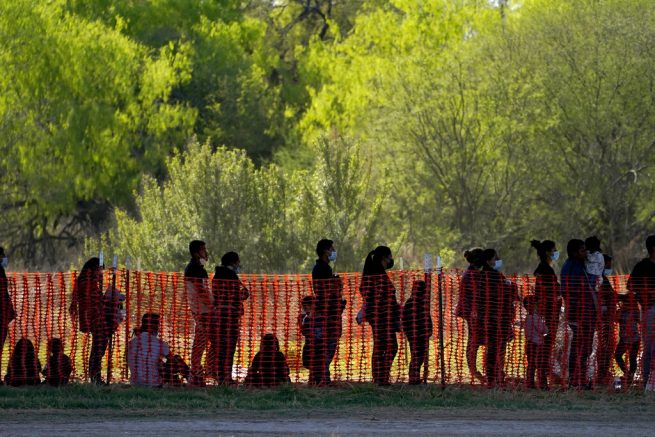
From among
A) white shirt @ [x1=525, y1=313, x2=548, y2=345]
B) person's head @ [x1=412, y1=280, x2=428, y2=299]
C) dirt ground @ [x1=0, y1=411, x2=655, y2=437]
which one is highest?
person's head @ [x1=412, y1=280, x2=428, y2=299]

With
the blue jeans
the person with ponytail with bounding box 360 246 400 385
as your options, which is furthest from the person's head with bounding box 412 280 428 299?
the blue jeans

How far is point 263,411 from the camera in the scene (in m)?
14.6

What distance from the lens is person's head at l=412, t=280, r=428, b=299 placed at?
16109 mm

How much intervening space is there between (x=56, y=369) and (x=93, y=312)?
810 mm

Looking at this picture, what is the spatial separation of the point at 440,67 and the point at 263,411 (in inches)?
976

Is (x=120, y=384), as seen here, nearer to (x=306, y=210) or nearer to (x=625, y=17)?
(x=306, y=210)

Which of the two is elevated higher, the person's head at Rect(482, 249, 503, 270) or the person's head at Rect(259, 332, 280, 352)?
the person's head at Rect(482, 249, 503, 270)

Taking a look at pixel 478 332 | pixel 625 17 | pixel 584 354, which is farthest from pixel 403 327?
pixel 625 17

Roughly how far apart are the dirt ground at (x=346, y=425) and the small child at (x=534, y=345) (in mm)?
1656

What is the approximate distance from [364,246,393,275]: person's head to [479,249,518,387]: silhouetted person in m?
1.16

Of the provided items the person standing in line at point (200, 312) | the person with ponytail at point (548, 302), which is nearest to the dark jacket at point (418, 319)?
the person with ponytail at point (548, 302)

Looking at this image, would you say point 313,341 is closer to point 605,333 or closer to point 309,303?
point 309,303

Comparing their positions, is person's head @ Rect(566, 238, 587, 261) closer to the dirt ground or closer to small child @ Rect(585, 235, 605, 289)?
Answer: small child @ Rect(585, 235, 605, 289)

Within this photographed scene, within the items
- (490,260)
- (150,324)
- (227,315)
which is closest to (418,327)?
(490,260)
